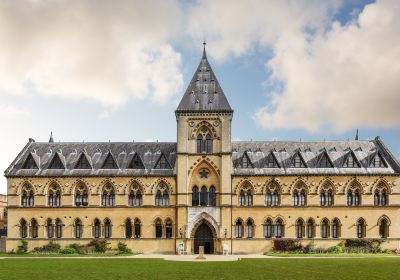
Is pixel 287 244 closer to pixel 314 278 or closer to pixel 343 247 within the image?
pixel 343 247

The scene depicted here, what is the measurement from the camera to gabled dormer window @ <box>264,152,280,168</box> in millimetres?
64438

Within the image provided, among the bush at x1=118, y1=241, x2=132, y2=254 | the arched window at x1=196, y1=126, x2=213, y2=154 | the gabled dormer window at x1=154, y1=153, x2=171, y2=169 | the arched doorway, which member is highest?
the arched window at x1=196, y1=126, x2=213, y2=154

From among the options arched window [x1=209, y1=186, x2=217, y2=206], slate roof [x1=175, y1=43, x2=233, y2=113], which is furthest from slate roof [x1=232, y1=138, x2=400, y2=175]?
slate roof [x1=175, y1=43, x2=233, y2=113]

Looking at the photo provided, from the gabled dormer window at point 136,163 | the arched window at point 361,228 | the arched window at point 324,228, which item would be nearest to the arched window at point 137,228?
the gabled dormer window at point 136,163

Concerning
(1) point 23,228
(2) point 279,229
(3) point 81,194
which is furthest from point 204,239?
(1) point 23,228

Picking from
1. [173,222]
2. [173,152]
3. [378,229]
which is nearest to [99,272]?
[173,222]

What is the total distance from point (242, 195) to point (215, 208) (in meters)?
3.97

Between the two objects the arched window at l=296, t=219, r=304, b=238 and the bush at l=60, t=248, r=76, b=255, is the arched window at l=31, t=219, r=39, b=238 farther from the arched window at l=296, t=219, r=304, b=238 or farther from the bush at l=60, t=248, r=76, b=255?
the arched window at l=296, t=219, r=304, b=238

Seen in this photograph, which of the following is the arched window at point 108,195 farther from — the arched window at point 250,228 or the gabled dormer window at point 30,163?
the arched window at point 250,228

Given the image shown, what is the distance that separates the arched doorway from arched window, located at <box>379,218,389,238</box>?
21.3 metres

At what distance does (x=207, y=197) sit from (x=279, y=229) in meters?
9.94

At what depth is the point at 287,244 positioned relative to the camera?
6056 centimetres

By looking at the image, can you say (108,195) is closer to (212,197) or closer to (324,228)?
(212,197)

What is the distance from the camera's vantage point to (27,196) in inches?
2552
